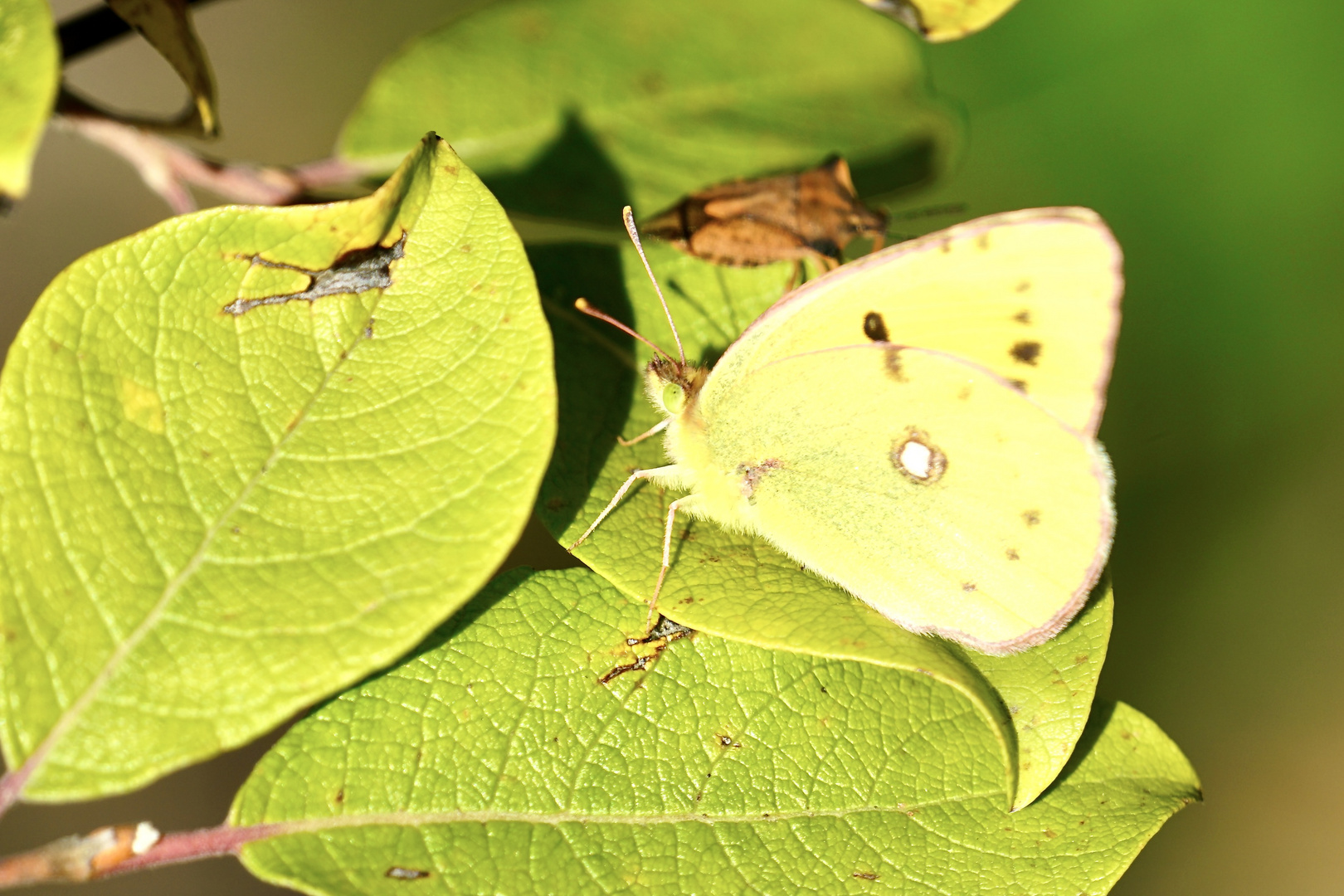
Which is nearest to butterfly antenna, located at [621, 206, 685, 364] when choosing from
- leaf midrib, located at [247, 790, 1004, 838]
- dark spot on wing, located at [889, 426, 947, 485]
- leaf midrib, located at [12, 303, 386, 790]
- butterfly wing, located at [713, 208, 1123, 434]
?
butterfly wing, located at [713, 208, 1123, 434]

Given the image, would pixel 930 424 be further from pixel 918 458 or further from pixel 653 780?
pixel 653 780

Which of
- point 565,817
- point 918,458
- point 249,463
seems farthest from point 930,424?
point 249,463

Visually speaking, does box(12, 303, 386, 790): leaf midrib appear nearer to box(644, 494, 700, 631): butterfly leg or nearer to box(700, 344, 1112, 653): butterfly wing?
box(644, 494, 700, 631): butterfly leg

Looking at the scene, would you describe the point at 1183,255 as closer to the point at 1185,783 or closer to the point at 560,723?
the point at 1185,783

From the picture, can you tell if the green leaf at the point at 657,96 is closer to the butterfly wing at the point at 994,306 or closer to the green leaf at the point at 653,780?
the butterfly wing at the point at 994,306

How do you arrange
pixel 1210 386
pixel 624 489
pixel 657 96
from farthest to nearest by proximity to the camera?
pixel 1210 386 < pixel 657 96 < pixel 624 489

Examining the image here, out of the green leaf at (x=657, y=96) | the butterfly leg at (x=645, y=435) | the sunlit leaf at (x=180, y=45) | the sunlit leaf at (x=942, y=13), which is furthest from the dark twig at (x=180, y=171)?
the sunlit leaf at (x=942, y=13)

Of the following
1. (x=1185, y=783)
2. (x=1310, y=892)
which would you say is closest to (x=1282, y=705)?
(x=1310, y=892)
